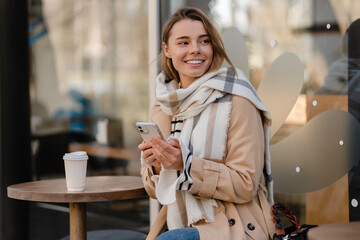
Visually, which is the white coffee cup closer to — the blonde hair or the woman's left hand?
the woman's left hand

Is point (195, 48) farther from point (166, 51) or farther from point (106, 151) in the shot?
point (106, 151)

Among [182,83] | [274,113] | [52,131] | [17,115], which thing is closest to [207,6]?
[274,113]

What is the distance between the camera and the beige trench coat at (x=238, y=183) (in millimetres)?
1968

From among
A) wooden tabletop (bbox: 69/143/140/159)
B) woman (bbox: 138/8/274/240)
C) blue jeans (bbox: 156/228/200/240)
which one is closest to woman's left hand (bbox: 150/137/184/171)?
woman (bbox: 138/8/274/240)

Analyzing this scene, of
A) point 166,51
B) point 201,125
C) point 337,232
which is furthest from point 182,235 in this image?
point 166,51

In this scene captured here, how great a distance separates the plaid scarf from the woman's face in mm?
61

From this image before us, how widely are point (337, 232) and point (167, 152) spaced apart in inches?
29.6

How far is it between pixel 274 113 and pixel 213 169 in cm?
89

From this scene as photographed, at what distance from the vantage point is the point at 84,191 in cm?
228

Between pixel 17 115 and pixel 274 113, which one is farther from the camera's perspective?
pixel 17 115

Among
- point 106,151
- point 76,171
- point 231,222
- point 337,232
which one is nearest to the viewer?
point 337,232

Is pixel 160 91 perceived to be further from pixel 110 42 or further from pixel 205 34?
pixel 110 42

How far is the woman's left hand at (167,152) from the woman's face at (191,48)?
38 cm

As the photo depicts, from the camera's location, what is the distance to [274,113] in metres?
2.76
